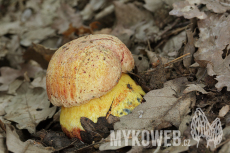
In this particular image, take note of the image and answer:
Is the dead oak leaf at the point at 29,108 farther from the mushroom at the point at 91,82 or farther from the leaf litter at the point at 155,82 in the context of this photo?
the mushroom at the point at 91,82

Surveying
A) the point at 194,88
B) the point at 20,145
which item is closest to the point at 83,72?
the point at 20,145

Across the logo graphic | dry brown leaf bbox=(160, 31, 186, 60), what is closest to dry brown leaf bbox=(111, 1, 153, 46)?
dry brown leaf bbox=(160, 31, 186, 60)

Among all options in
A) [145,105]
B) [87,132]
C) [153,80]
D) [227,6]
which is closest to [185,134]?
[145,105]

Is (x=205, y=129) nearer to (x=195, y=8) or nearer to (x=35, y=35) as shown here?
(x=195, y=8)

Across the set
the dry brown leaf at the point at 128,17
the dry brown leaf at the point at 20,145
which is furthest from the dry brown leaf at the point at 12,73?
the dry brown leaf at the point at 20,145

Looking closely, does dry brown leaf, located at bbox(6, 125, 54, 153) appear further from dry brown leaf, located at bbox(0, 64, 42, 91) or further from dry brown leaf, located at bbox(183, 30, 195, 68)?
dry brown leaf, located at bbox(0, 64, 42, 91)

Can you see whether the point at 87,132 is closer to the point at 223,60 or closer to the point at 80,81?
the point at 80,81
